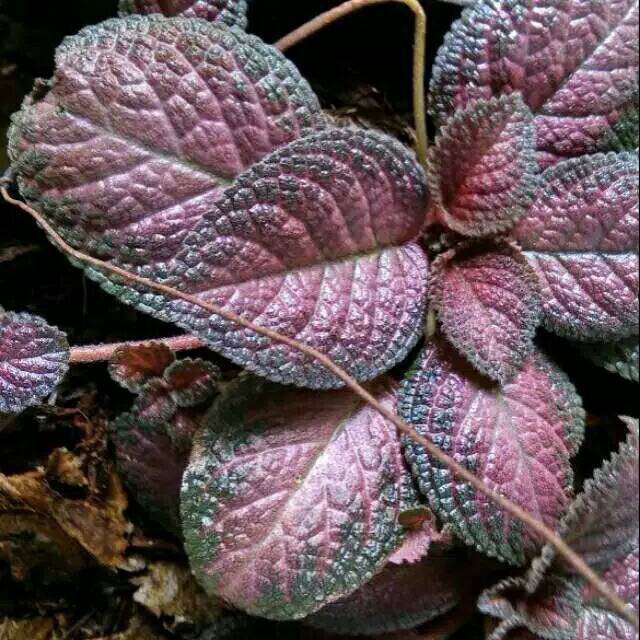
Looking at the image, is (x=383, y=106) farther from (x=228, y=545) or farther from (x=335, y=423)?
(x=228, y=545)

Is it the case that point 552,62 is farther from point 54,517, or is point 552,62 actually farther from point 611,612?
point 54,517

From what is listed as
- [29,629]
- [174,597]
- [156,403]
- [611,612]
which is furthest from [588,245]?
[29,629]

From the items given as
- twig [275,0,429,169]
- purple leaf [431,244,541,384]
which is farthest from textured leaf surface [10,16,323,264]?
purple leaf [431,244,541,384]

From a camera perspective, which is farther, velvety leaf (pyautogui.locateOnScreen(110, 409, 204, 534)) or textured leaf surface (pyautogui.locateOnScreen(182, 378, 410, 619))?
velvety leaf (pyautogui.locateOnScreen(110, 409, 204, 534))

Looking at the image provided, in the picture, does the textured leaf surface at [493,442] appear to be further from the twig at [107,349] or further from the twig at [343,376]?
the twig at [107,349]

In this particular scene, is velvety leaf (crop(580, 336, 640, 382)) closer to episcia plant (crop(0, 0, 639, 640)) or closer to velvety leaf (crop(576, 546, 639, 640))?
episcia plant (crop(0, 0, 639, 640))

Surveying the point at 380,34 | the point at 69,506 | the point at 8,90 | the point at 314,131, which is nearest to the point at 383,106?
the point at 380,34

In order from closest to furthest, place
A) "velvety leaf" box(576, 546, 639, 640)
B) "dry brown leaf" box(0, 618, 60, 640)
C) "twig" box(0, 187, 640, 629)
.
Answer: "twig" box(0, 187, 640, 629) → "velvety leaf" box(576, 546, 639, 640) → "dry brown leaf" box(0, 618, 60, 640)
